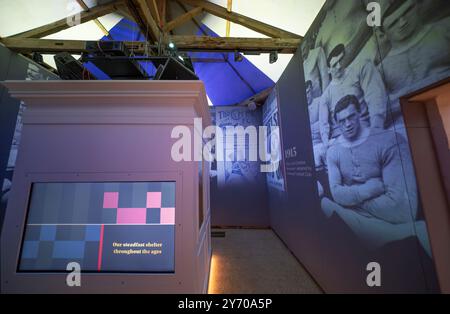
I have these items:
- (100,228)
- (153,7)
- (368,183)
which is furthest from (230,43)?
(100,228)

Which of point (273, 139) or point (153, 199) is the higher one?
point (273, 139)

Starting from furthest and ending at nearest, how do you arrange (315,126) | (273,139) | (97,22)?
(273,139)
(97,22)
(315,126)

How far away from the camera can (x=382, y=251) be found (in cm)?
119

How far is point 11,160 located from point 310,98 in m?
3.81

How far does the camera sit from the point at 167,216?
0.89 metres

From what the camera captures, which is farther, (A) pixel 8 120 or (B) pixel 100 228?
(A) pixel 8 120

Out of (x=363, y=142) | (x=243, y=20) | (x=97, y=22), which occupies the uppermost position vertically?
(x=97, y=22)

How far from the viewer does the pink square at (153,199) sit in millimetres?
894

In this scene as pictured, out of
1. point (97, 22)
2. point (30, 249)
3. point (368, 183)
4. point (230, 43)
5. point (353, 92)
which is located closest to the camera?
point (30, 249)

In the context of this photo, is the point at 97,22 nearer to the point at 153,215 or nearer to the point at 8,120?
the point at 8,120

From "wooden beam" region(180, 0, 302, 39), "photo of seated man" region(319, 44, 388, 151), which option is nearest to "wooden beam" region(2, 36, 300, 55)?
"wooden beam" region(180, 0, 302, 39)

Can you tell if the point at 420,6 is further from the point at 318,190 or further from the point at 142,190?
the point at 142,190

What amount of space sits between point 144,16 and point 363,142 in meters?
2.81
